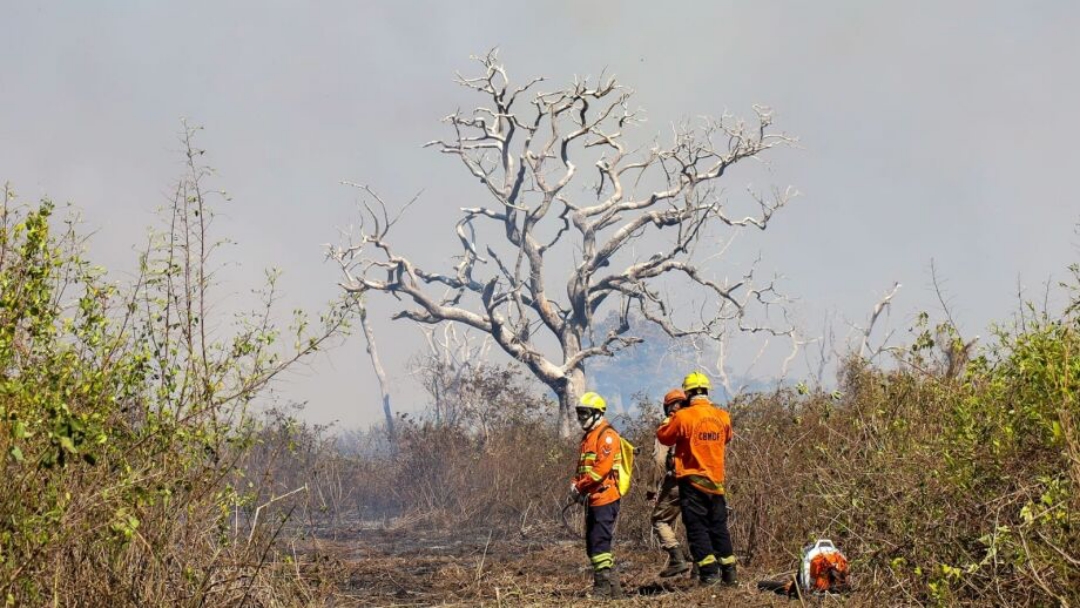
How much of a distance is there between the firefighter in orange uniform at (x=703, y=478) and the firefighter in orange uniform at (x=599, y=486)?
579mm

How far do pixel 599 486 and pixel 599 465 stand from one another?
0.19m

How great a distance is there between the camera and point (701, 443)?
11.0 metres

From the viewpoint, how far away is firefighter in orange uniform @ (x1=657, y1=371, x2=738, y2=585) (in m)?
11.0

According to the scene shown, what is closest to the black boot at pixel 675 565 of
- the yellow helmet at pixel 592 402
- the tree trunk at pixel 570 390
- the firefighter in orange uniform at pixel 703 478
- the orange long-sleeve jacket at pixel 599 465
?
the firefighter in orange uniform at pixel 703 478

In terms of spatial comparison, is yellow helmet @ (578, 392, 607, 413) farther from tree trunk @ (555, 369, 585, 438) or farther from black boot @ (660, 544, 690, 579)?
tree trunk @ (555, 369, 585, 438)

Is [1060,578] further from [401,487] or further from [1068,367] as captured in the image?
[401,487]

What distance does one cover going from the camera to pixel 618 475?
11328 mm

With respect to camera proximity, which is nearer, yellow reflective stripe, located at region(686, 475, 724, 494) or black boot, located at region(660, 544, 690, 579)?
yellow reflective stripe, located at region(686, 475, 724, 494)

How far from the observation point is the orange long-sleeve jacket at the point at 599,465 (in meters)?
11.1

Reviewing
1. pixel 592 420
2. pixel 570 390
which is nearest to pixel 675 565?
pixel 592 420

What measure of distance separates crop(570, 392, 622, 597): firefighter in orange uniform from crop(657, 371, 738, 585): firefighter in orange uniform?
1.90ft

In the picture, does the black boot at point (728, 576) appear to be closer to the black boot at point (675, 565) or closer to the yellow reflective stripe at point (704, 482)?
the yellow reflective stripe at point (704, 482)

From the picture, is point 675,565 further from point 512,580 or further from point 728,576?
point 512,580

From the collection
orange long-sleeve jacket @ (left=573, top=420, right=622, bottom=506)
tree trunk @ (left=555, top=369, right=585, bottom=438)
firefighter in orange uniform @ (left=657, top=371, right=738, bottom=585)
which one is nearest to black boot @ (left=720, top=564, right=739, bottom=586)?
firefighter in orange uniform @ (left=657, top=371, right=738, bottom=585)
